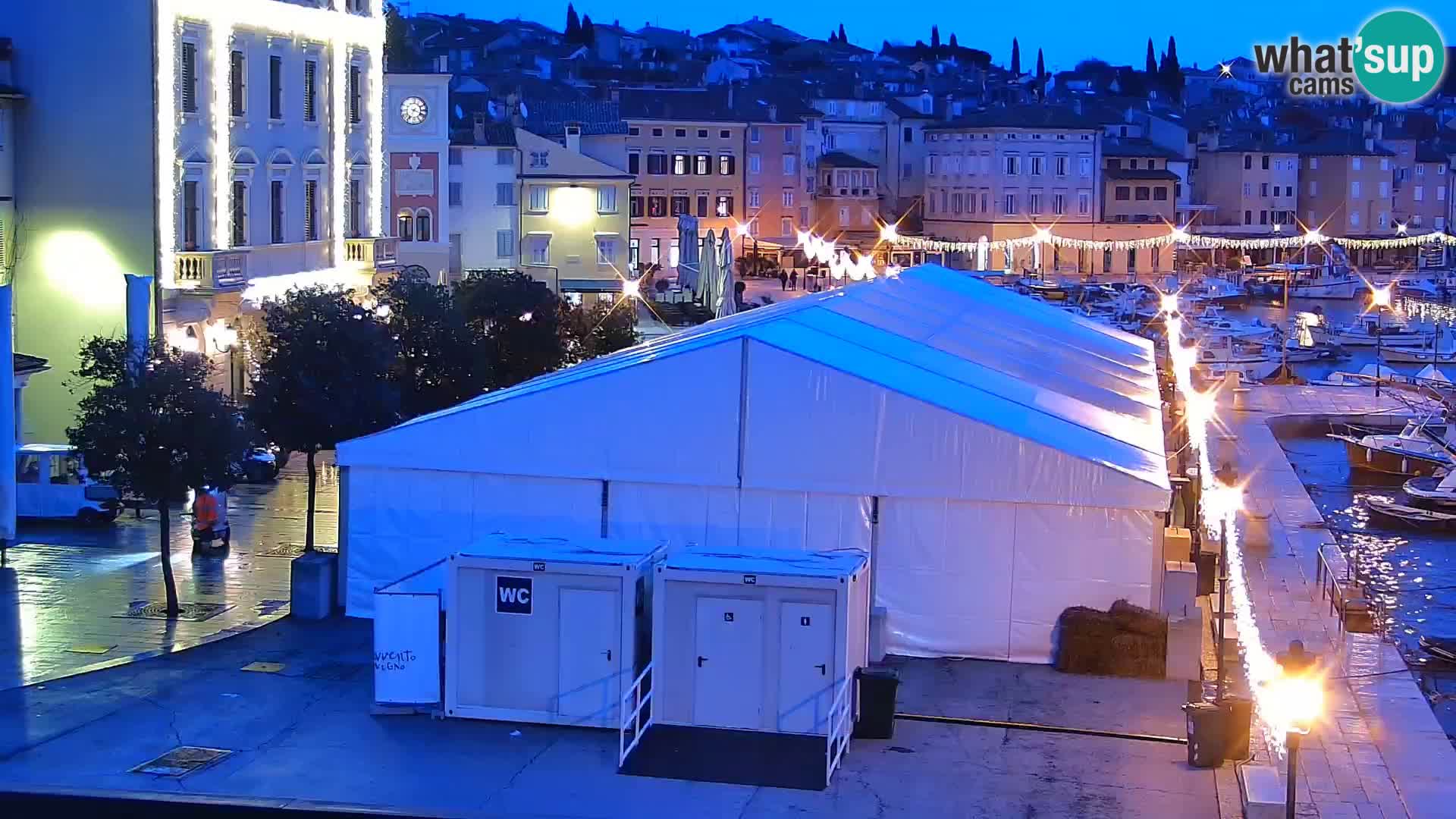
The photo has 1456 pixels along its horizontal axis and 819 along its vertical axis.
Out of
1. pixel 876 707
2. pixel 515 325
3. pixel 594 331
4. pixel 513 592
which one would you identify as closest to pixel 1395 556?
pixel 594 331

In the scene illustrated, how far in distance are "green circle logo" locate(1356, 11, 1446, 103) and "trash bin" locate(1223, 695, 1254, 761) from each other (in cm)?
3738

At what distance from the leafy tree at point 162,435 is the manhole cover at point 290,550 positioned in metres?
3.28

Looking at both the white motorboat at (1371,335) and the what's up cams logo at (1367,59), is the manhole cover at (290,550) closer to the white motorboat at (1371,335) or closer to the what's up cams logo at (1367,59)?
the what's up cams logo at (1367,59)

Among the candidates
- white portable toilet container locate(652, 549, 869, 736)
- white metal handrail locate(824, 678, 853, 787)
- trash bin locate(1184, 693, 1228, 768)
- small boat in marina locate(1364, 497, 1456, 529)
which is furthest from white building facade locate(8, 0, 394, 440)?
trash bin locate(1184, 693, 1228, 768)

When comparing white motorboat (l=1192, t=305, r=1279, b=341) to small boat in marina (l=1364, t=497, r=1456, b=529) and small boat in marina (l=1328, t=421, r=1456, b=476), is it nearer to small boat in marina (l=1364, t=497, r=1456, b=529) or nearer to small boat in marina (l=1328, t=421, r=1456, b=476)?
small boat in marina (l=1328, t=421, r=1456, b=476)

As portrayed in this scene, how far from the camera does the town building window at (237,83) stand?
39188 millimetres

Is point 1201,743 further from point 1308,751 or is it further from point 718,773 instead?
point 718,773

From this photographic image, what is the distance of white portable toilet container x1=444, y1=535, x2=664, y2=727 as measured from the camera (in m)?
16.0

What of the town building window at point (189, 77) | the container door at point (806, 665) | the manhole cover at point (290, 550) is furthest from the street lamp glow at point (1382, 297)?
the container door at point (806, 665)

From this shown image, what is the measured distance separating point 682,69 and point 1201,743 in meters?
138

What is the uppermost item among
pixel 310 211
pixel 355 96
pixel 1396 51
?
pixel 1396 51

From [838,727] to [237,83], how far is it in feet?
90.9

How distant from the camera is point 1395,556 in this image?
109 feet

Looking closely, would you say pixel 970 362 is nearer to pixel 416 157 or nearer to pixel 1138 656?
pixel 1138 656
